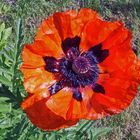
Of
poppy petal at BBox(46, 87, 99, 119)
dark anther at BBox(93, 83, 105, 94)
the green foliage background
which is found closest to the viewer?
poppy petal at BBox(46, 87, 99, 119)

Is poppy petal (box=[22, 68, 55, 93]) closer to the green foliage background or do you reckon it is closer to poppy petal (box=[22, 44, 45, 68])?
poppy petal (box=[22, 44, 45, 68])

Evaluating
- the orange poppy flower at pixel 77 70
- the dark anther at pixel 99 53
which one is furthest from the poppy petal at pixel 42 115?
the dark anther at pixel 99 53

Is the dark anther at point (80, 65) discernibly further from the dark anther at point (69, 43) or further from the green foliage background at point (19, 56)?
the green foliage background at point (19, 56)

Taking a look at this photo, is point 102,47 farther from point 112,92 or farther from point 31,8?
point 31,8

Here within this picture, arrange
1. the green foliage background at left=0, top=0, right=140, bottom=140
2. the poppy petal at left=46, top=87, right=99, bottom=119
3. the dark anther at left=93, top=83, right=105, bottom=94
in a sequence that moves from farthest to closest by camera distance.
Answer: the green foliage background at left=0, top=0, right=140, bottom=140, the dark anther at left=93, top=83, right=105, bottom=94, the poppy petal at left=46, top=87, right=99, bottom=119

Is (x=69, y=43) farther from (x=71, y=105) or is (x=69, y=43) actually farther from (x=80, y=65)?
(x=71, y=105)

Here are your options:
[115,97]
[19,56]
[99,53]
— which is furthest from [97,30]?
[19,56]

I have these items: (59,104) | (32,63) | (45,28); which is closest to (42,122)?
(59,104)

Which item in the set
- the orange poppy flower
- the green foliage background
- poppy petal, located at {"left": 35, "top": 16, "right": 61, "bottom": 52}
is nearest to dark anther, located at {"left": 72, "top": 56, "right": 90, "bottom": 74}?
the orange poppy flower
